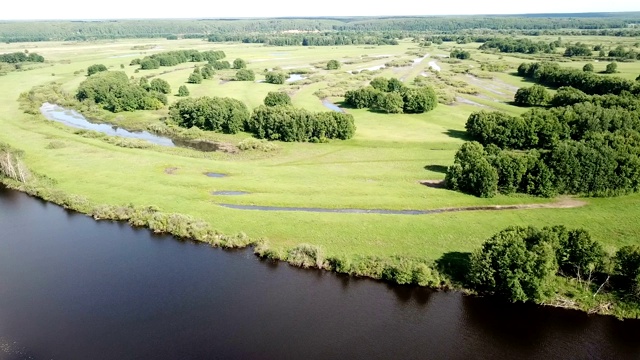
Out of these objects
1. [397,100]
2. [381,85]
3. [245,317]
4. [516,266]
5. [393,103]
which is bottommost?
[245,317]

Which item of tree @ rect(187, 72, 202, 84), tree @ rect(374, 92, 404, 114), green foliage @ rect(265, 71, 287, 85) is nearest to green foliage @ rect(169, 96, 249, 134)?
tree @ rect(374, 92, 404, 114)

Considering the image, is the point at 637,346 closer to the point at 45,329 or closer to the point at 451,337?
the point at 451,337

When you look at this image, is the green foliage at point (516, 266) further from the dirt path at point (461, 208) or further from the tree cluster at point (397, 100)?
the tree cluster at point (397, 100)

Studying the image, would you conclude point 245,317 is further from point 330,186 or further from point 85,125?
point 85,125

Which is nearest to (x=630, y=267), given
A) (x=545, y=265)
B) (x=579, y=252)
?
(x=579, y=252)

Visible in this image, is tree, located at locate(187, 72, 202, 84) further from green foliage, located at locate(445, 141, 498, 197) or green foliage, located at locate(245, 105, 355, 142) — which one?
green foliage, located at locate(445, 141, 498, 197)

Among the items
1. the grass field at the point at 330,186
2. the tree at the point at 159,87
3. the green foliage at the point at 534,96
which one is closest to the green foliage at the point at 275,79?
the tree at the point at 159,87
